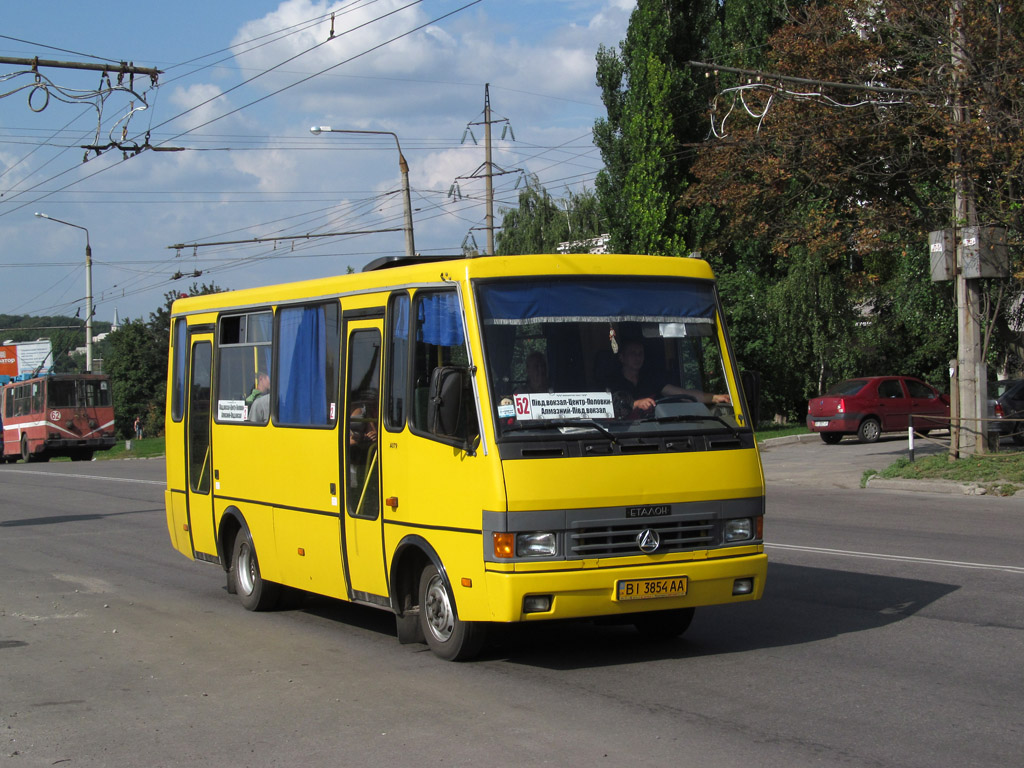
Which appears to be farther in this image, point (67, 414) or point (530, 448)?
point (67, 414)

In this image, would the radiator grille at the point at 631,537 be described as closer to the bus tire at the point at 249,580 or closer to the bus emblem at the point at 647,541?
the bus emblem at the point at 647,541

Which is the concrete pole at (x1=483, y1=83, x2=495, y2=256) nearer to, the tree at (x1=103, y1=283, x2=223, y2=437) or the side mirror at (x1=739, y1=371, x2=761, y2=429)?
the side mirror at (x1=739, y1=371, x2=761, y2=429)

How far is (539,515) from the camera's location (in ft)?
23.2

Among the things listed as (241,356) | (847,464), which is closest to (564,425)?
(241,356)

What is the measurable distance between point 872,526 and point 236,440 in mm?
8576

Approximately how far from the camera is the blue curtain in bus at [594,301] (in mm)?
7598

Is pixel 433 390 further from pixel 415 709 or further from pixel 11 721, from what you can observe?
pixel 11 721

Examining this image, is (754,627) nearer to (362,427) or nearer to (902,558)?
(362,427)

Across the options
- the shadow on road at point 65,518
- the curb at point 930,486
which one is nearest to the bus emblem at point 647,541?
the curb at point 930,486

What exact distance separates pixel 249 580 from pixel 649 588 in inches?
189

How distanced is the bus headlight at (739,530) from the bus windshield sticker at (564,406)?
3.53 feet

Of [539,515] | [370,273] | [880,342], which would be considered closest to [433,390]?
[539,515]

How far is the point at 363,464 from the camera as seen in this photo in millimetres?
8602

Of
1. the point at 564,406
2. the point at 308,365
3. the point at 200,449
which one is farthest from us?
the point at 200,449
